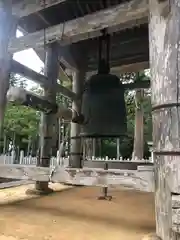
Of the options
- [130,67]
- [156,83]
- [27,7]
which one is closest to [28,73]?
[27,7]

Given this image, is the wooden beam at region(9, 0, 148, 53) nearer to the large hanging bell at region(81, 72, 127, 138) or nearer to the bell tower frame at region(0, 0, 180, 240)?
the bell tower frame at region(0, 0, 180, 240)

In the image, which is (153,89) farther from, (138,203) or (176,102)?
(138,203)

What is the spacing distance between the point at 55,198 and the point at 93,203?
80cm

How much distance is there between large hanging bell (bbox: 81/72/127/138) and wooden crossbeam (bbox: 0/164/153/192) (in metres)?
0.76

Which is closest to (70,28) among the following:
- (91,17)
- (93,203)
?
(91,17)

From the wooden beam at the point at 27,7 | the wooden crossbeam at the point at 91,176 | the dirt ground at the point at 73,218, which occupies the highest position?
the wooden beam at the point at 27,7

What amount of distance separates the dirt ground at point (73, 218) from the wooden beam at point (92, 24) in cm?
224

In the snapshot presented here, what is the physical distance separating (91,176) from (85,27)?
1.81m

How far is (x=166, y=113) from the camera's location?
215 centimetres

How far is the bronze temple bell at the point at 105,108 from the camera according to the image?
11.8ft

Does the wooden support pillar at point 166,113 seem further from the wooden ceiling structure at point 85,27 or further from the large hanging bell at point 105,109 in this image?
the large hanging bell at point 105,109

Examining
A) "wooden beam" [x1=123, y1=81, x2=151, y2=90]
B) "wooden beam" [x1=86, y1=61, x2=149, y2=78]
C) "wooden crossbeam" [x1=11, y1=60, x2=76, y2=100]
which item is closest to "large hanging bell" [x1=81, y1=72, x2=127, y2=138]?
"wooden crossbeam" [x1=11, y1=60, x2=76, y2=100]

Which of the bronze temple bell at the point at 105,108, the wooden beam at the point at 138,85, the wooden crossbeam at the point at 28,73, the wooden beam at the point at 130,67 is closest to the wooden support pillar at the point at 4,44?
the wooden crossbeam at the point at 28,73

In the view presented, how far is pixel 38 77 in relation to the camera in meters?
4.48
